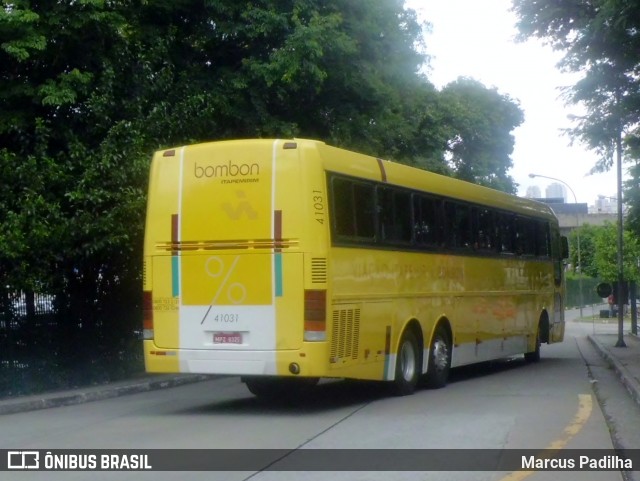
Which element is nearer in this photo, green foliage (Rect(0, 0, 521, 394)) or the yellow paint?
the yellow paint

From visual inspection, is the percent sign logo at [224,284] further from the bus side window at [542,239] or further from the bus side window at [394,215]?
the bus side window at [542,239]

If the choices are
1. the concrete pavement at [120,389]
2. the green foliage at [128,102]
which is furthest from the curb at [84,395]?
the green foliage at [128,102]

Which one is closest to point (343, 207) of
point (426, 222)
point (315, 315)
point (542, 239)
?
point (315, 315)

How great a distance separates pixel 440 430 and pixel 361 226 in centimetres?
375

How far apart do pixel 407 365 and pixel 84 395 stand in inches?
206

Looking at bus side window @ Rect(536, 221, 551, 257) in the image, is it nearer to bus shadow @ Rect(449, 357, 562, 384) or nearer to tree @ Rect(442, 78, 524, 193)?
bus shadow @ Rect(449, 357, 562, 384)

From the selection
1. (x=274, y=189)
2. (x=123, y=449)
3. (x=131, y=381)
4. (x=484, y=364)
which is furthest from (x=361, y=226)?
(x=484, y=364)

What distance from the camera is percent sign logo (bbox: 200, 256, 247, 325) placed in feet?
48.0

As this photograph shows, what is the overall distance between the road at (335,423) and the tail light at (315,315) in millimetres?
1112

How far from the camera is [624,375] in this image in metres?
20.2

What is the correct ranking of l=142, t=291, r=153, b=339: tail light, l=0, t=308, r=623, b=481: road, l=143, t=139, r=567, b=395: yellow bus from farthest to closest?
l=142, t=291, r=153, b=339: tail light, l=143, t=139, r=567, b=395: yellow bus, l=0, t=308, r=623, b=481: road

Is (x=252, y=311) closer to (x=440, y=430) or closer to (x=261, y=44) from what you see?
(x=440, y=430)

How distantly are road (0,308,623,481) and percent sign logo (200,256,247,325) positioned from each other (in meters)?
1.59

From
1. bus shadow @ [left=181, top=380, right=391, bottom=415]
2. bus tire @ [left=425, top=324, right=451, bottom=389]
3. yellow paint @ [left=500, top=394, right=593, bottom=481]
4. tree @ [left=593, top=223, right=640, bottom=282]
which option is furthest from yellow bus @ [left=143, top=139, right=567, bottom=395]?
tree @ [left=593, top=223, right=640, bottom=282]
